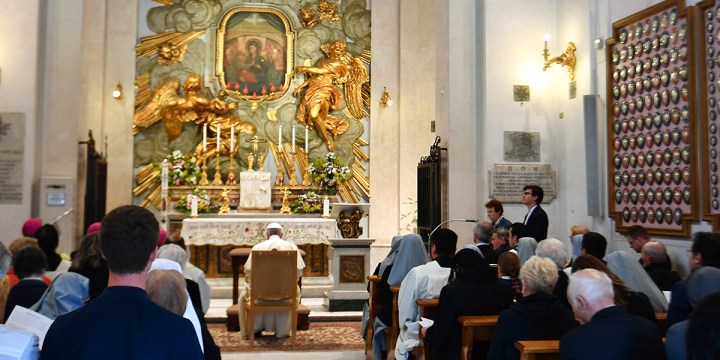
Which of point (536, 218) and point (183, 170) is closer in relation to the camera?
point (536, 218)

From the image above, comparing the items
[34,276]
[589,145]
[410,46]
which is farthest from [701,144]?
[410,46]

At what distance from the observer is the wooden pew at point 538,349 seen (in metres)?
3.58

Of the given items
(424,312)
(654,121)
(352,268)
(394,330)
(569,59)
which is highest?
(569,59)

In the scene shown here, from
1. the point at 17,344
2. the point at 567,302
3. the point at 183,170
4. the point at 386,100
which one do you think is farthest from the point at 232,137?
the point at 17,344

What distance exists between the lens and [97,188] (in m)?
12.7

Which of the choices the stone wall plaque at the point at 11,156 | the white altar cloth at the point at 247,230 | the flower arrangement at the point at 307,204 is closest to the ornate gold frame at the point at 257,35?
the flower arrangement at the point at 307,204

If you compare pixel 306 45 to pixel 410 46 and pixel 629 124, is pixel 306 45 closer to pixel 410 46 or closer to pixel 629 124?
pixel 410 46

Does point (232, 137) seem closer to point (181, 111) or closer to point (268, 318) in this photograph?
point (181, 111)

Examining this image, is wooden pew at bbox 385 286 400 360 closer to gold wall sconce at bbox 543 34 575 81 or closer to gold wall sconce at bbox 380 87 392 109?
gold wall sconce at bbox 543 34 575 81

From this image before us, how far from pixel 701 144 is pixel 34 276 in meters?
7.03

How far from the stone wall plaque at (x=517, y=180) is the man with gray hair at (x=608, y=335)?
7.71 metres

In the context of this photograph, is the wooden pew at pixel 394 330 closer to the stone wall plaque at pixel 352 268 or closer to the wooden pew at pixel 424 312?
the wooden pew at pixel 424 312

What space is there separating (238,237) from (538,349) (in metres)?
10.2

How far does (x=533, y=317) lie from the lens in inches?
156
